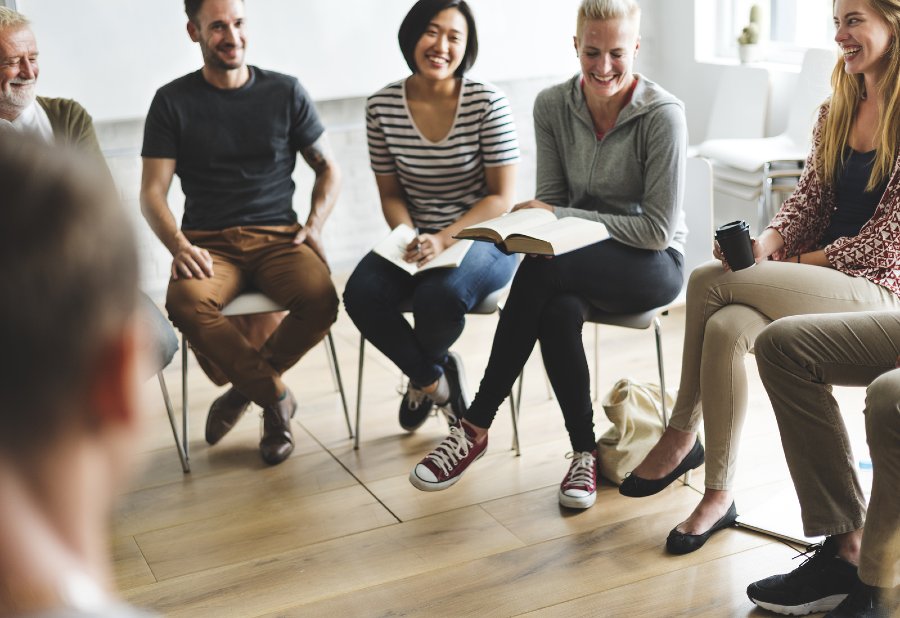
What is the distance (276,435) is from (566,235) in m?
1.04

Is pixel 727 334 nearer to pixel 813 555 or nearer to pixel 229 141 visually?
pixel 813 555

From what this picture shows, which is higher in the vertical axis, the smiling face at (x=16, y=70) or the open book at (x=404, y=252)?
the smiling face at (x=16, y=70)

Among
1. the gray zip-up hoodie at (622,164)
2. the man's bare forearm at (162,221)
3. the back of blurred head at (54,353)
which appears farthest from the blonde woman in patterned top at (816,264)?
the back of blurred head at (54,353)

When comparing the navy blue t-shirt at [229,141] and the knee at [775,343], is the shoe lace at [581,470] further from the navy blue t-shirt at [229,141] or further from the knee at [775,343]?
the navy blue t-shirt at [229,141]

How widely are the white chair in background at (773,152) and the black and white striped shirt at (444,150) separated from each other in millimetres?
1614

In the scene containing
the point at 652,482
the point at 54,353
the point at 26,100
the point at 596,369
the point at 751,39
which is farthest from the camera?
the point at 751,39

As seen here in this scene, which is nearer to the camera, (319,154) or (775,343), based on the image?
(775,343)

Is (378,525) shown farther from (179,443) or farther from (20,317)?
(20,317)

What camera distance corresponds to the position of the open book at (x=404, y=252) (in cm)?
258

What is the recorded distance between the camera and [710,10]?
208 inches

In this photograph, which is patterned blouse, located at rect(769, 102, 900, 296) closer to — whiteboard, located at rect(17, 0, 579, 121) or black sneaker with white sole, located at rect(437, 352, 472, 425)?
black sneaker with white sole, located at rect(437, 352, 472, 425)

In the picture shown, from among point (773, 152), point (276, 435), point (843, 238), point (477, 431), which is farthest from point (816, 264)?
point (773, 152)

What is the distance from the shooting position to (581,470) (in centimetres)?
250

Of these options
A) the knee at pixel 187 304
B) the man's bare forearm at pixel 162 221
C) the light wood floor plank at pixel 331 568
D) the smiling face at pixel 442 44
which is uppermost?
the smiling face at pixel 442 44
